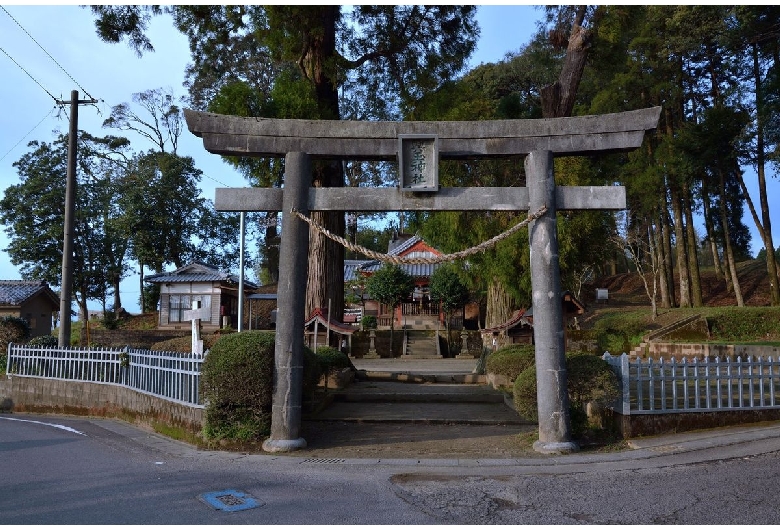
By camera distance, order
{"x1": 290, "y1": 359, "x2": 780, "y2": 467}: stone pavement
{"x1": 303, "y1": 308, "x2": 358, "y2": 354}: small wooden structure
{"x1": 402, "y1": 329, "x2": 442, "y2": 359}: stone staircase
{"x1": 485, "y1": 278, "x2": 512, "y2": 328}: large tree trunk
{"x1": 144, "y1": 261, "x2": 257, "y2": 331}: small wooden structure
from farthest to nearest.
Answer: {"x1": 144, "y1": 261, "x2": 257, "y2": 331}: small wooden structure, {"x1": 402, "y1": 329, "x2": 442, "y2": 359}: stone staircase, {"x1": 485, "y1": 278, "x2": 512, "y2": 328}: large tree trunk, {"x1": 303, "y1": 308, "x2": 358, "y2": 354}: small wooden structure, {"x1": 290, "y1": 359, "x2": 780, "y2": 467}: stone pavement

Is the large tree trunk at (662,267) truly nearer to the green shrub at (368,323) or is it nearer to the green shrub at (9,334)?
the green shrub at (368,323)

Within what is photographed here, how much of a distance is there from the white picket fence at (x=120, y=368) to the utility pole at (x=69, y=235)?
865 mm

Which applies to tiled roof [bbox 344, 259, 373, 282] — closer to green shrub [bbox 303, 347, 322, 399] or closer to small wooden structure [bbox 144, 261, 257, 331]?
small wooden structure [bbox 144, 261, 257, 331]

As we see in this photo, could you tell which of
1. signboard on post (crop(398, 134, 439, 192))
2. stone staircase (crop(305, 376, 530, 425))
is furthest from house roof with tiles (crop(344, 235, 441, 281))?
signboard on post (crop(398, 134, 439, 192))

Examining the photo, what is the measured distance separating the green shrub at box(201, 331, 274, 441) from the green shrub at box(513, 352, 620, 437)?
3.76 meters

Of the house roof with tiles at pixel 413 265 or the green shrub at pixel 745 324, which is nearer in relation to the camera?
the green shrub at pixel 745 324

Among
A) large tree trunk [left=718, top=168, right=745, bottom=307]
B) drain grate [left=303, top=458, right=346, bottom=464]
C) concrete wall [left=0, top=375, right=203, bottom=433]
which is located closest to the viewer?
drain grate [left=303, top=458, right=346, bottom=464]

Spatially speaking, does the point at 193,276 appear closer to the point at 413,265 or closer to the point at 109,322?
the point at 109,322

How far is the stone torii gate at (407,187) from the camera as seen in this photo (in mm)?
8477

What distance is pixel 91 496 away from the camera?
6.19m

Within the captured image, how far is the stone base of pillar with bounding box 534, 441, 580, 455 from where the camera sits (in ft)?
26.3

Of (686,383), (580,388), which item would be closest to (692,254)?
(686,383)

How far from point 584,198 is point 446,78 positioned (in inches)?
376

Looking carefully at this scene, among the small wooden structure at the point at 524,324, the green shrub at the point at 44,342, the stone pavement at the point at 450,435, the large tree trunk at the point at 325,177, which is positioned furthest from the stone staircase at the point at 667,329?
the green shrub at the point at 44,342
